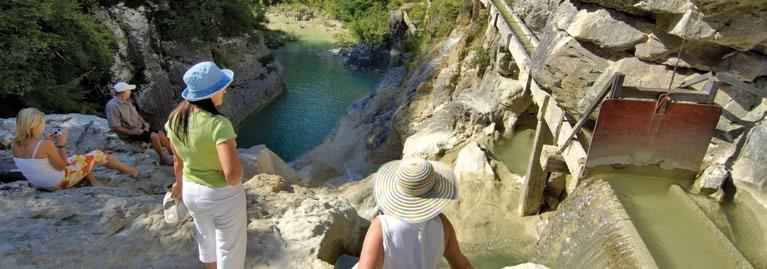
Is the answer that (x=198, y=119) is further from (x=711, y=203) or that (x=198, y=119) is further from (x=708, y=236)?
(x=711, y=203)

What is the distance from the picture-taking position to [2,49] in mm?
9016

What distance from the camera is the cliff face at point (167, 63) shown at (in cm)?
1457

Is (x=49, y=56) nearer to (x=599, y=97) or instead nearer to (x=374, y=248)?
(x=374, y=248)

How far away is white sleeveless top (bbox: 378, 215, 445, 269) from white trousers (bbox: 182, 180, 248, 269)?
5.05ft

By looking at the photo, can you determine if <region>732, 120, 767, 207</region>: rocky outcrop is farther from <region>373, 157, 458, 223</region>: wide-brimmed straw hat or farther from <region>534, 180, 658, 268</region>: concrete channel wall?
<region>373, 157, 458, 223</region>: wide-brimmed straw hat

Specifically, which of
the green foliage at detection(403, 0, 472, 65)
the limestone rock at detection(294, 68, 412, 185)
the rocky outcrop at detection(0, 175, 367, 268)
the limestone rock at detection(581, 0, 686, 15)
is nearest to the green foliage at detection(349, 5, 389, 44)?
the green foliage at detection(403, 0, 472, 65)

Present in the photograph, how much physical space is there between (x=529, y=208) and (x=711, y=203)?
300 centimetres

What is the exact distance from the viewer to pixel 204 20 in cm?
1942

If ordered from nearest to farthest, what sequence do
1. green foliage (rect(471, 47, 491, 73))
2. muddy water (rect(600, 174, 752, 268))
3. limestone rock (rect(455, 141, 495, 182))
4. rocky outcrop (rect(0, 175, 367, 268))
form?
rocky outcrop (rect(0, 175, 367, 268)) < muddy water (rect(600, 174, 752, 268)) < limestone rock (rect(455, 141, 495, 182)) < green foliage (rect(471, 47, 491, 73))

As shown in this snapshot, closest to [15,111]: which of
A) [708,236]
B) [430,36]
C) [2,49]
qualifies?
[2,49]

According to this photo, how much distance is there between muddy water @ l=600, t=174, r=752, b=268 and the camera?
17.4ft

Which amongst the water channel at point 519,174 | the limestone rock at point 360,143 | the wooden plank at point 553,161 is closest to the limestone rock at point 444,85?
the limestone rock at point 360,143

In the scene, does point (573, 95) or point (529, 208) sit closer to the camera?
point (573, 95)

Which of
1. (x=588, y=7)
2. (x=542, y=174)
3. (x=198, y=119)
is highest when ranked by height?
(x=198, y=119)
